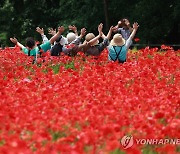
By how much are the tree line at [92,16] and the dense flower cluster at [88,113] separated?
20.6 m

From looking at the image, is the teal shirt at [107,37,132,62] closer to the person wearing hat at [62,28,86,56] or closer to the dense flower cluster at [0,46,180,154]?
the person wearing hat at [62,28,86,56]

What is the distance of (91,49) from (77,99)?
6.75 meters

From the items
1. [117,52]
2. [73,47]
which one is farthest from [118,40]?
[73,47]

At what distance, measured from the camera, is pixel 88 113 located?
6.49 meters

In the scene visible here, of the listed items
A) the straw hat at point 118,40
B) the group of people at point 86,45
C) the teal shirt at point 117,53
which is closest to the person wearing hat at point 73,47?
the group of people at point 86,45

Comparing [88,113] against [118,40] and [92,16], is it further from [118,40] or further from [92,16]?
[92,16]

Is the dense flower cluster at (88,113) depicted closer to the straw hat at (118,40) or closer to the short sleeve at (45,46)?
the straw hat at (118,40)

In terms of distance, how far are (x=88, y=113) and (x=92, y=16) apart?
27247 millimetres

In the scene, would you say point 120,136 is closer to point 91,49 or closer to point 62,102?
point 62,102

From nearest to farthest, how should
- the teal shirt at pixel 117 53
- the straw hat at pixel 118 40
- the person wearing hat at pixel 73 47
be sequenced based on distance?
the straw hat at pixel 118 40, the teal shirt at pixel 117 53, the person wearing hat at pixel 73 47

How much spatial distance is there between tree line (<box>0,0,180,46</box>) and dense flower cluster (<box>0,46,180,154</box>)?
809 inches

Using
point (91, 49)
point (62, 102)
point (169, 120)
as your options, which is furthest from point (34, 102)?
point (91, 49)

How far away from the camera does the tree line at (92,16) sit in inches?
1217

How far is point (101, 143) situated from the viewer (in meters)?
5.55
